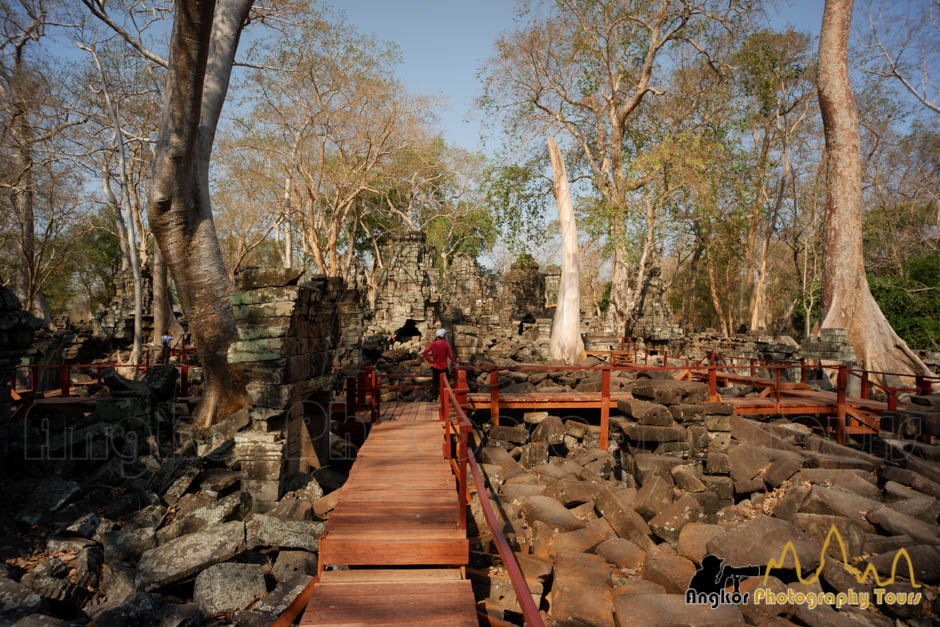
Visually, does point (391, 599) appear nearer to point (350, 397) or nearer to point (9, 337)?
point (350, 397)

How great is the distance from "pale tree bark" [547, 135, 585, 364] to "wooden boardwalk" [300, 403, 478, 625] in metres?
10.4

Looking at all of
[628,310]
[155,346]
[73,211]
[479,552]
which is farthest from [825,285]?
[73,211]

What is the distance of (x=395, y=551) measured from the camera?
→ 4.14 m

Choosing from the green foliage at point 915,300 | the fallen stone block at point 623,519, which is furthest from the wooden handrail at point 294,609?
the green foliage at point 915,300

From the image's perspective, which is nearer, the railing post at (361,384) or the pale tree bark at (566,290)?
the railing post at (361,384)

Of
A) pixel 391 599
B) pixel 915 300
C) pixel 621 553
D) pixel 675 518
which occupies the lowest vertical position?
pixel 621 553

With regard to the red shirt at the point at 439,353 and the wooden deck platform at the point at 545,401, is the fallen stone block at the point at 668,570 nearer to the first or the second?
the wooden deck platform at the point at 545,401

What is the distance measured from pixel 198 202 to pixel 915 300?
95.0 ft


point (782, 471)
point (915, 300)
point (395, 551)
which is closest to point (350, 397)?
point (395, 551)

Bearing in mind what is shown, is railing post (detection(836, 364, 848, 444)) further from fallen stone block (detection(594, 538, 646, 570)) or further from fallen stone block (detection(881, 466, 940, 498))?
fallen stone block (detection(594, 538, 646, 570))

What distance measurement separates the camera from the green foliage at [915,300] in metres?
22.1

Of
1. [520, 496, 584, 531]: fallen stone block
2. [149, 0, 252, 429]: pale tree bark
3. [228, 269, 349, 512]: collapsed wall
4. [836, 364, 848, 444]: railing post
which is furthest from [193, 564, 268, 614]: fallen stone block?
[836, 364, 848, 444]: railing post

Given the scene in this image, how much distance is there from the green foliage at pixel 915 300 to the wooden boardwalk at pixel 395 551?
85.5 ft

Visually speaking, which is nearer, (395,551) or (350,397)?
(395,551)
